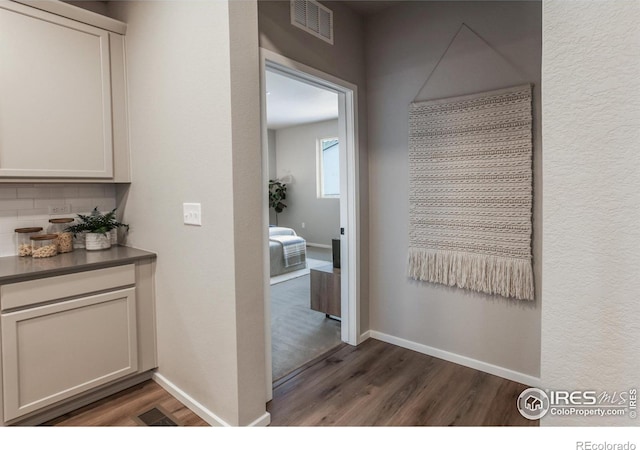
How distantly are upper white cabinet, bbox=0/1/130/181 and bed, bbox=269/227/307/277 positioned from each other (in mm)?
2959

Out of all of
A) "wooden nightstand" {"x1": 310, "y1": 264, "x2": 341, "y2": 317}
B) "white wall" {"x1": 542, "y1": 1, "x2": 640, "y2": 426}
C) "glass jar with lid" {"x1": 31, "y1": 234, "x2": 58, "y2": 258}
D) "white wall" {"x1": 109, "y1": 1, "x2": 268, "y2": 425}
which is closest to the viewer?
"white wall" {"x1": 542, "y1": 1, "x2": 640, "y2": 426}

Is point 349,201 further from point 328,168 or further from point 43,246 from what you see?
point 328,168

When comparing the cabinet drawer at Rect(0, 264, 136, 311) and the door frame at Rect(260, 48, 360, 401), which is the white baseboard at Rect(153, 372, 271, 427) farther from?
the door frame at Rect(260, 48, 360, 401)

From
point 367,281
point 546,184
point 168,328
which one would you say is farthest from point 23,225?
point 546,184

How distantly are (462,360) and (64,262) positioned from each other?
2.61 metres

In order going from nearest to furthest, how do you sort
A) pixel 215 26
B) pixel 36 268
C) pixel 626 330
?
pixel 626 330, pixel 215 26, pixel 36 268

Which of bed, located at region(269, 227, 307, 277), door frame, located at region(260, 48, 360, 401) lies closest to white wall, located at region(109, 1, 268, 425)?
door frame, located at region(260, 48, 360, 401)

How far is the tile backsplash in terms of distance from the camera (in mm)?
2203

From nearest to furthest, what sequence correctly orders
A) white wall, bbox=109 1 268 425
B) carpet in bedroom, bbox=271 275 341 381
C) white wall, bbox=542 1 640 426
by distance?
white wall, bbox=542 1 640 426 → white wall, bbox=109 1 268 425 → carpet in bedroom, bbox=271 275 341 381

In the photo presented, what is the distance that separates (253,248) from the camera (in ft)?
5.91

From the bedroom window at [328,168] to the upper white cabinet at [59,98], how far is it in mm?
5536

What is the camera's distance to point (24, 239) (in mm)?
2246
